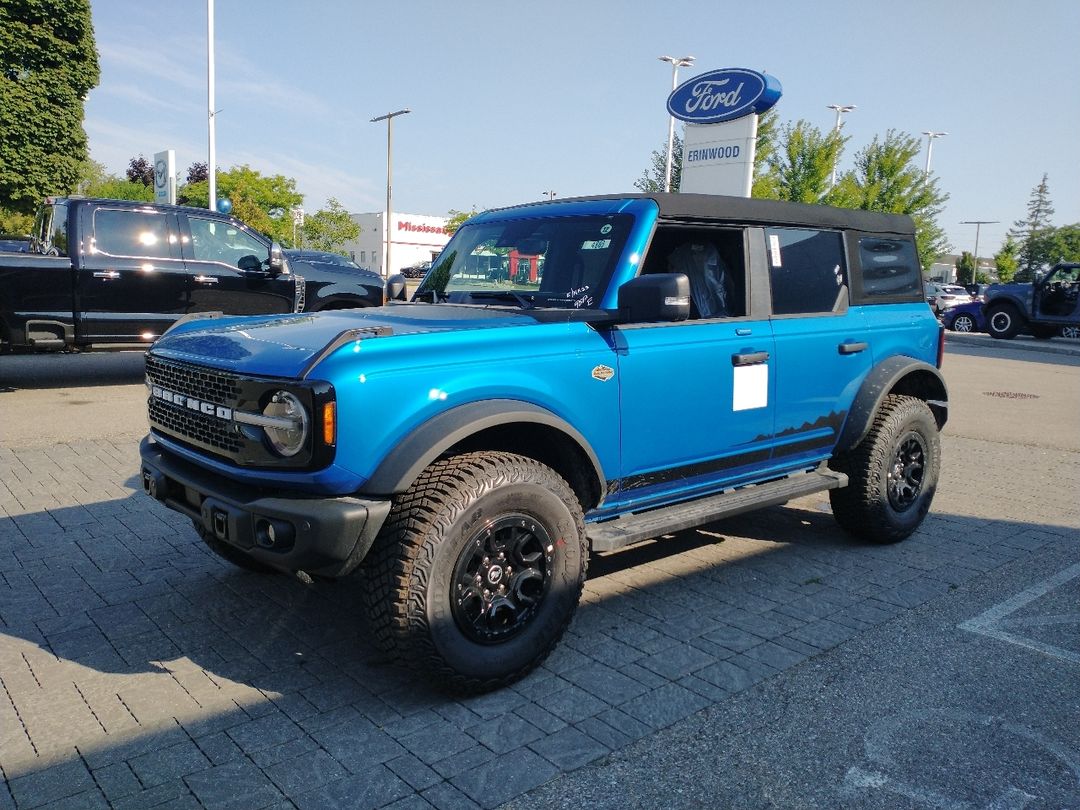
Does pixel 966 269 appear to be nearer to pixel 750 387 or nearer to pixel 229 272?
pixel 229 272

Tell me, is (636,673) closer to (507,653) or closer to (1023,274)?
(507,653)

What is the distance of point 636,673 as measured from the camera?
11.0ft

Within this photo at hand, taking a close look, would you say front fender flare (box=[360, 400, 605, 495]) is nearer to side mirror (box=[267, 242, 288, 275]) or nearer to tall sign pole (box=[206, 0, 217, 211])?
side mirror (box=[267, 242, 288, 275])

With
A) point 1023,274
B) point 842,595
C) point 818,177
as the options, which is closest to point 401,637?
point 842,595

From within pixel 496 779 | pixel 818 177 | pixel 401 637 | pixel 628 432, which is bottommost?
pixel 496 779

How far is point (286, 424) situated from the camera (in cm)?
282

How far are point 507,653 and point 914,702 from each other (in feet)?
5.06

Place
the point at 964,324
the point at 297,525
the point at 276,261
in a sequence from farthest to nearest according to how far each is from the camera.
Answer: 1. the point at 964,324
2. the point at 276,261
3. the point at 297,525

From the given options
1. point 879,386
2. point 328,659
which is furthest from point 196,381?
point 879,386

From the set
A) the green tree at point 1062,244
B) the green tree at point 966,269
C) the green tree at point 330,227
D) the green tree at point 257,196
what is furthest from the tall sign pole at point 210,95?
the green tree at point 1062,244

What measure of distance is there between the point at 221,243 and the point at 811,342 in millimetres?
8071

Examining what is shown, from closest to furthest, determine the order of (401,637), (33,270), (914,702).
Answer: (401,637)
(914,702)
(33,270)

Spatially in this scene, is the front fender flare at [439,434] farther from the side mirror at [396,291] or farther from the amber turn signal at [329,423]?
the side mirror at [396,291]

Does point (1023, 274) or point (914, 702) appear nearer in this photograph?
point (914, 702)
